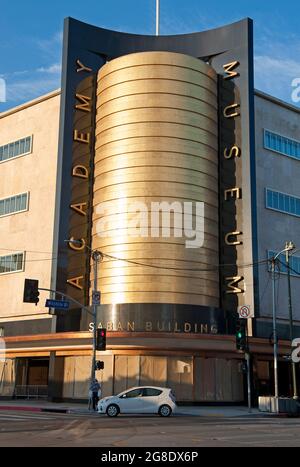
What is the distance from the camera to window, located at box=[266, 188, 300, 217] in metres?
53.3

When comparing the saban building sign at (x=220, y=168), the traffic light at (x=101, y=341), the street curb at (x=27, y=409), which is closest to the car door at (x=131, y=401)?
the street curb at (x=27, y=409)

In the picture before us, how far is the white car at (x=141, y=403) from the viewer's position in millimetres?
30188

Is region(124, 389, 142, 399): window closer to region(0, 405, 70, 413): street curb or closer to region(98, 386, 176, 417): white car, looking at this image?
region(98, 386, 176, 417): white car

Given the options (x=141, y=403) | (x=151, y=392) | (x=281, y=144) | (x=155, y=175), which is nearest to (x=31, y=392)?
(x=155, y=175)

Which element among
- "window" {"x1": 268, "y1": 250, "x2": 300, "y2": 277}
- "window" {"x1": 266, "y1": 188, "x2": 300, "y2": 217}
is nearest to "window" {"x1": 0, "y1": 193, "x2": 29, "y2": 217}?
"window" {"x1": 266, "y1": 188, "x2": 300, "y2": 217}

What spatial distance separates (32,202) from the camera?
2148 inches

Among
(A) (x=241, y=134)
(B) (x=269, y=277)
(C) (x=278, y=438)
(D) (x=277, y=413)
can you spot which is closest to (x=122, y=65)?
(A) (x=241, y=134)

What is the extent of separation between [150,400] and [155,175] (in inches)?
876

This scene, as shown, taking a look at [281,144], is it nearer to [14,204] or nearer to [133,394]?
[14,204]

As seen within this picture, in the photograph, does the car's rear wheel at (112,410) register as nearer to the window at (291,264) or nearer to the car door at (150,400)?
the car door at (150,400)

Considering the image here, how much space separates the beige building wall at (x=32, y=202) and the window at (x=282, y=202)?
743 inches

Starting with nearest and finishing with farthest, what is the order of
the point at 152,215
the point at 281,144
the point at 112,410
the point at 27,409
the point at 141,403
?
the point at 112,410 < the point at 141,403 < the point at 27,409 < the point at 152,215 < the point at 281,144

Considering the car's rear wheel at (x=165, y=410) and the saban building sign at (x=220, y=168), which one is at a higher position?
the saban building sign at (x=220, y=168)
